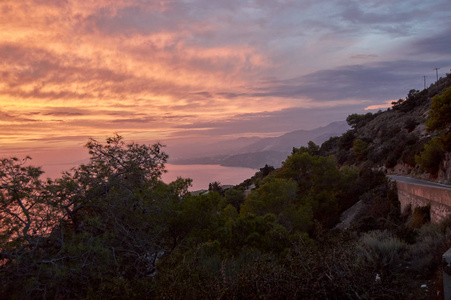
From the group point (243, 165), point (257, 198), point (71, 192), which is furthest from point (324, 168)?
point (243, 165)

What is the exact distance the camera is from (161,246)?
1059cm

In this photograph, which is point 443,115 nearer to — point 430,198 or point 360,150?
point 430,198

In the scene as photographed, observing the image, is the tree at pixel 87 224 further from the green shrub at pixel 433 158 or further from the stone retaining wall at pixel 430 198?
the green shrub at pixel 433 158

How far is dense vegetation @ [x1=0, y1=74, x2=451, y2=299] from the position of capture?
16.2 ft

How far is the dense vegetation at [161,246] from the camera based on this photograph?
4938 millimetres

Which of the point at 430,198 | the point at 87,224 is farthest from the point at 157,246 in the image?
the point at 430,198

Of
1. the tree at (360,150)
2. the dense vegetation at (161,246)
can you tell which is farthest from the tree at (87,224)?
the tree at (360,150)

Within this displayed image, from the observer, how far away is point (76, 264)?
27.2ft

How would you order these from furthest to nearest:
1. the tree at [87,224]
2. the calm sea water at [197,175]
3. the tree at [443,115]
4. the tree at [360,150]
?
the tree at [360,150] < the tree at [443,115] < the calm sea water at [197,175] < the tree at [87,224]

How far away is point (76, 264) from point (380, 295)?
267 inches

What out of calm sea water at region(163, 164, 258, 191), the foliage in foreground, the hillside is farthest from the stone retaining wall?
calm sea water at region(163, 164, 258, 191)

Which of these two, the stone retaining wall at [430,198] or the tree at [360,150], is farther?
the tree at [360,150]

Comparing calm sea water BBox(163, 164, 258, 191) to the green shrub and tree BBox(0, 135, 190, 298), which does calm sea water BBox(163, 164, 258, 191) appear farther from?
the green shrub

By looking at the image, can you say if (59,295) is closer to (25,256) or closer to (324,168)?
(25,256)
